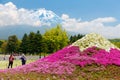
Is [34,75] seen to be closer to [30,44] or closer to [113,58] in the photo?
[113,58]

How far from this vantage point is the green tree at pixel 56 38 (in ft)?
344

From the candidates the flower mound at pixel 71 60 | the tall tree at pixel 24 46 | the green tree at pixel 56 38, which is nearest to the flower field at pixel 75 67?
the flower mound at pixel 71 60

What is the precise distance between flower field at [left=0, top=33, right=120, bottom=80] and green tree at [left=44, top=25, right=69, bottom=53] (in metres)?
72.7

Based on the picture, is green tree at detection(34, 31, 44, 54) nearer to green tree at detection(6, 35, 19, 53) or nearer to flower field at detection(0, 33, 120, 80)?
green tree at detection(6, 35, 19, 53)

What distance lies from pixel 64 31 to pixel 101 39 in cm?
7698

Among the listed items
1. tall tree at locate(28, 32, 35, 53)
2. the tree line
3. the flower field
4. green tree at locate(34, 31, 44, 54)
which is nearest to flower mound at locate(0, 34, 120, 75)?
the flower field

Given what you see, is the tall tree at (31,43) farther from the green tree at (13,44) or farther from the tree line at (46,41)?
the green tree at (13,44)

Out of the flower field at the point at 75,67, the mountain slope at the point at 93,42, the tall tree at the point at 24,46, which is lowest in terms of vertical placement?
the flower field at the point at 75,67

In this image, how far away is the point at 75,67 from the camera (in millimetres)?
27859

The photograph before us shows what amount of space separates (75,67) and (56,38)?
7655cm

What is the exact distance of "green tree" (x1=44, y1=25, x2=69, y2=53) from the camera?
10488cm

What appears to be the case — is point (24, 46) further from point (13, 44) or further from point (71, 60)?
point (71, 60)

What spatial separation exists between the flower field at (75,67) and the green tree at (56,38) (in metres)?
72.7

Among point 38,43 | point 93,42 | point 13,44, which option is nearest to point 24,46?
point 38,43
